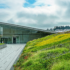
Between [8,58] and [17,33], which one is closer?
[8,58]

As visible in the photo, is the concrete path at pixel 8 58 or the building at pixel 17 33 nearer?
the concrete path at pixel 8 58

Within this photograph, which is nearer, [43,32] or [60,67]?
[60,67]

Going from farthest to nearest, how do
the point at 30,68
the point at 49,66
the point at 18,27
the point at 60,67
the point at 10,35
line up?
1. the point at 10,35
2. the point at 18,27
3. the point at 30,68
4. the point at 49,66
5. the point at 60,67

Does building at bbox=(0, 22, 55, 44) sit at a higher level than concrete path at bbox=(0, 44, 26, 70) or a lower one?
higher

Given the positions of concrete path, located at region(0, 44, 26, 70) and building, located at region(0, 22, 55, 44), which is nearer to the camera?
concrete path, located at region(0, 44, 26, 70)

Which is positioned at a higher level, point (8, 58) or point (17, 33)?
point (17, 33)

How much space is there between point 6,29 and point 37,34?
9.32m

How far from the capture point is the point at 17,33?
35000 millimetres

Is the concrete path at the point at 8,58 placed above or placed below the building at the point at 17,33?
below

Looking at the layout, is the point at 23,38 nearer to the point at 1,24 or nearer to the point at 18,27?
the point at 18,27

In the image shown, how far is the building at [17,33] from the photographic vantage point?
3406 cm

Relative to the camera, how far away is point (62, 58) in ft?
20.1

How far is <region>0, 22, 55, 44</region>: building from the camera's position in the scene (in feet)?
112

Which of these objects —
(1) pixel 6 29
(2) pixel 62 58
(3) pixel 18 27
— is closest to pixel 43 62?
(2) pixel 62 58
